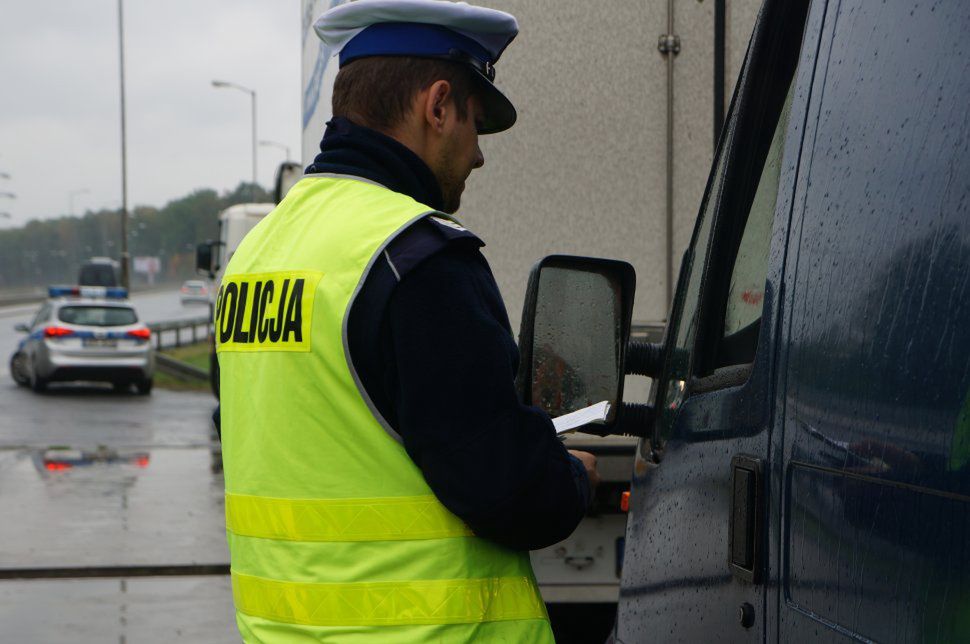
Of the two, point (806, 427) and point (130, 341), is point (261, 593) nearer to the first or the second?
point (806, 427)

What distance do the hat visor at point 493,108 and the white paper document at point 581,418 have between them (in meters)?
0.49

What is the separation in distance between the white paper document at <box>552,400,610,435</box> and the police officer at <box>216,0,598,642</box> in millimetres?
98

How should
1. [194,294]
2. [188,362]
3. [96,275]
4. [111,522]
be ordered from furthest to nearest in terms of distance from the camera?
[194,294] < [96,275] < [188,362] < [111,522]

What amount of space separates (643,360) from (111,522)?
27.3 feet

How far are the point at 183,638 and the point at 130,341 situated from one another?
16173 mm

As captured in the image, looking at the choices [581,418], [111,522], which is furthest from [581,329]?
[111,522]

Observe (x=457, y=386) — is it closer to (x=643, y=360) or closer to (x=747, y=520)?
(x=747, y=520)

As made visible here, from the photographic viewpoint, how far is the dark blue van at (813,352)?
4.51 feet

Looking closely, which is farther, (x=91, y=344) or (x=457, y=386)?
(x=91, y=344)

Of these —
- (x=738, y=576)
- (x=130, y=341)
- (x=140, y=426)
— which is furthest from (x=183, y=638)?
(x=130, y=341)

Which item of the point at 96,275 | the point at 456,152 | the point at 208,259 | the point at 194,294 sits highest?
the point at 456,152

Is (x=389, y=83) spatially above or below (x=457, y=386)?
above

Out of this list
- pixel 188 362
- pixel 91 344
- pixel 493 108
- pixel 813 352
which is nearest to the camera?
pixel 813 352

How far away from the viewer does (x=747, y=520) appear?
6.14 ft
